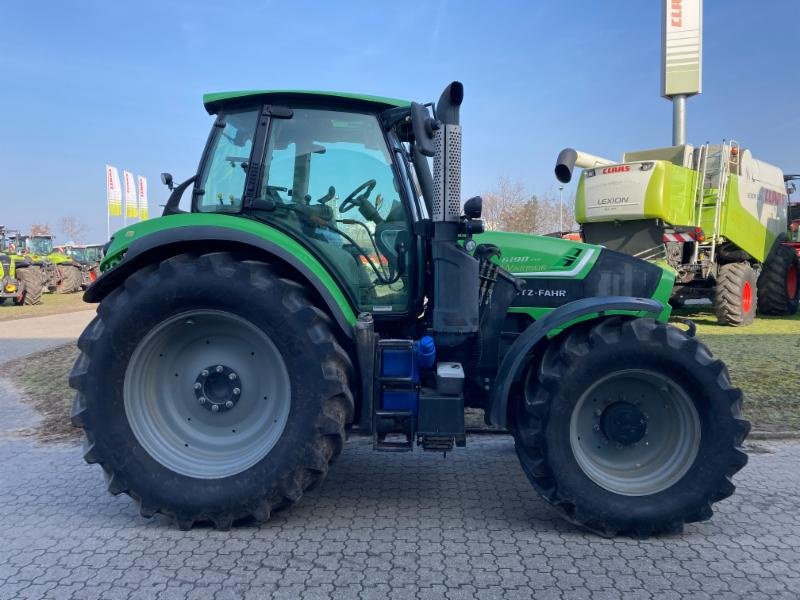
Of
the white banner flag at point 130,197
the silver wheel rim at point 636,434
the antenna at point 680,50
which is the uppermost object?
the antenna at point 680,50

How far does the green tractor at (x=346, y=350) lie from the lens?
10.6 feet

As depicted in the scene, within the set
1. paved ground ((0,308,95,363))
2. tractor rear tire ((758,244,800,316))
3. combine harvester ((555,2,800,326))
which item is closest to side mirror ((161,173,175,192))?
paved ground ((0,308,95,363))

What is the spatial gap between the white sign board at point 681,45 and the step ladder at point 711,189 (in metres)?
8.44

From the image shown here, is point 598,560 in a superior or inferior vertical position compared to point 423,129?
inferior

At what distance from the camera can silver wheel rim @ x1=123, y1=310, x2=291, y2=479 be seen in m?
3.43

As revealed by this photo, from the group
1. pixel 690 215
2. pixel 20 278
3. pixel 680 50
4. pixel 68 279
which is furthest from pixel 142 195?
pixel 690 215

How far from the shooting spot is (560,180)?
5.07 m

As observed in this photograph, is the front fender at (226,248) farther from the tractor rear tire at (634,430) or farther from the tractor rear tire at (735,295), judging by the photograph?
the tractor rear tire at (735,295)

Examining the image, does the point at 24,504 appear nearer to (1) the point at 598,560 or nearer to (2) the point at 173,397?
(2) the point at 173,397

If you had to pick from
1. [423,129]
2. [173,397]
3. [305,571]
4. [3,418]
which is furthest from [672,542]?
[3,418]

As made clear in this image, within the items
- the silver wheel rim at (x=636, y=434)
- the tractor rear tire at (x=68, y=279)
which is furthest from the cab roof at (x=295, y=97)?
the tractor rear tire at (x=68, y=279)

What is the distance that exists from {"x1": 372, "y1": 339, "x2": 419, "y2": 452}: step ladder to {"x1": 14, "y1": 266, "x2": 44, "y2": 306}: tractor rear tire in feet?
65.5

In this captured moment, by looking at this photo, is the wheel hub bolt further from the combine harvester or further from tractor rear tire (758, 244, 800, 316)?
tractor rear tire (758, 244, 800, 316)

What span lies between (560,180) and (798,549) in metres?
3.07
